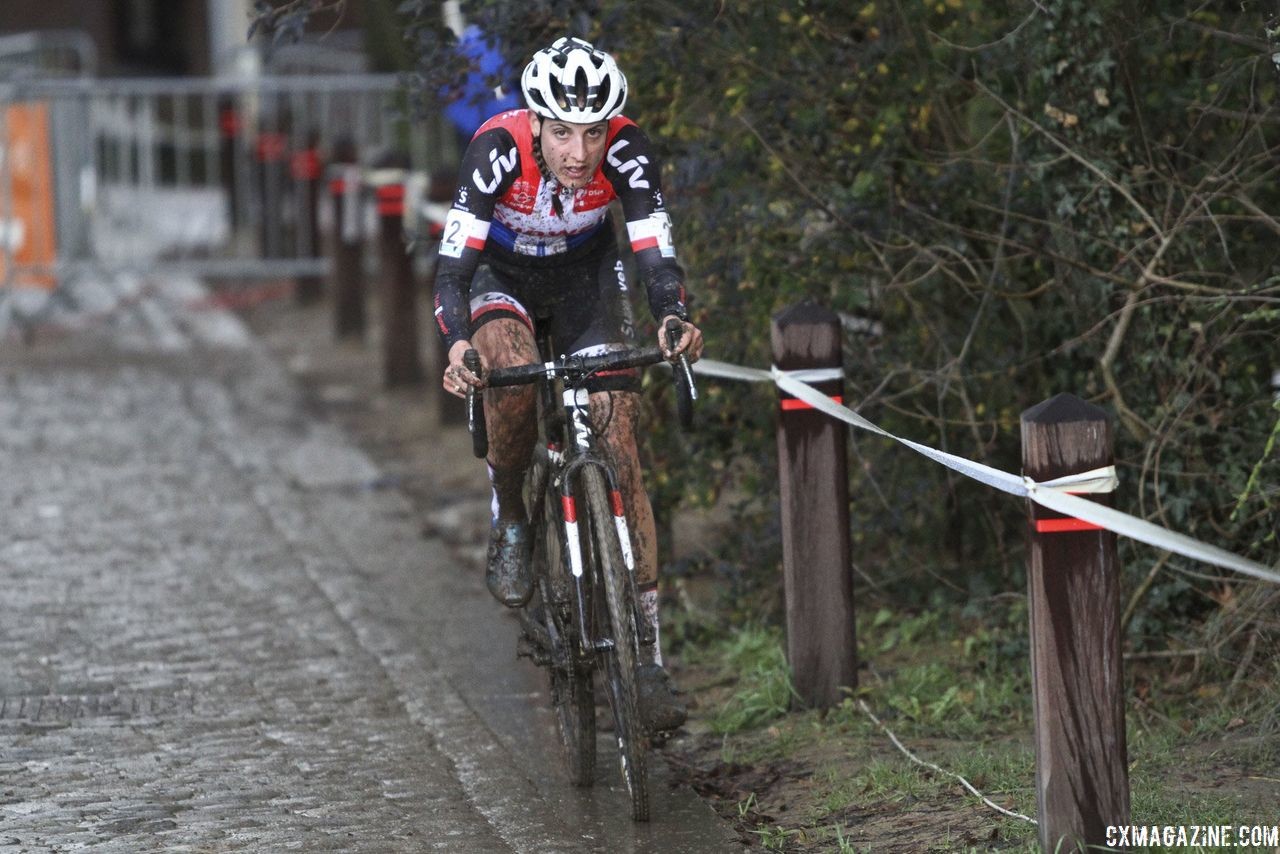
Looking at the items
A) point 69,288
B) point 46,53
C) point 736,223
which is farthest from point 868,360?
point 46,53

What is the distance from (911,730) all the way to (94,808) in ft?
7.62

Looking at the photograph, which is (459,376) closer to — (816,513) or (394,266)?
(816,513)

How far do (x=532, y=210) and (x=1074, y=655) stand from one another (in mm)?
Answer: 1994

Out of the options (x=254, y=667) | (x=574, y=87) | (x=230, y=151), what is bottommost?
(x=254, y=667)

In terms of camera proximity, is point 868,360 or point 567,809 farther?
point 868,360

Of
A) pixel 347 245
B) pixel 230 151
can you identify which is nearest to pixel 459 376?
pixel 347 245

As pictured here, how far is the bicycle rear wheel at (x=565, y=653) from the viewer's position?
5738mm

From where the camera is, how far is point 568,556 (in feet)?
18.2

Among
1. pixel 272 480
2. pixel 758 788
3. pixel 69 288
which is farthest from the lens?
pixel 69 288

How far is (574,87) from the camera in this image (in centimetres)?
539

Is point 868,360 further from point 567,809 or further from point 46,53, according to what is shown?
point 46,53

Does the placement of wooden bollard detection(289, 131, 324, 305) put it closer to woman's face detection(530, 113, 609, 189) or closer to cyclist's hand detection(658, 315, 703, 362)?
woman's face detection(530, 113, 609, 189)

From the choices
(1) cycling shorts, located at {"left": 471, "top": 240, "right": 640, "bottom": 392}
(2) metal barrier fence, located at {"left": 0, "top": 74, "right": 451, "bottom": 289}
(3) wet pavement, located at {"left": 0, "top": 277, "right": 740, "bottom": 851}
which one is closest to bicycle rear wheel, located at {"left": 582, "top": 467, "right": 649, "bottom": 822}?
(3) wet pavement, located at {"left": 0, "top": 277, "right": 740, "bottom": 851}

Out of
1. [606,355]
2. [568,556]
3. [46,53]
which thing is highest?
[46,53]
